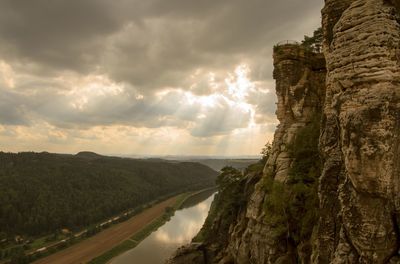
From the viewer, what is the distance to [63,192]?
9938cm

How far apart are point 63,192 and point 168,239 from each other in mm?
51278

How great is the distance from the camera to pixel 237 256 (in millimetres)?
24609

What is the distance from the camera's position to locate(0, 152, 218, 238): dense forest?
8038cm

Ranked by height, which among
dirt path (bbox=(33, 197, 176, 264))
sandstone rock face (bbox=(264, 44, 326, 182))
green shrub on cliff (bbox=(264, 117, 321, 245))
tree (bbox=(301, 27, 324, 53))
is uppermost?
tree (bbox=(301, 27, 324, 53))

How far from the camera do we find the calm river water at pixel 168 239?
176 feet

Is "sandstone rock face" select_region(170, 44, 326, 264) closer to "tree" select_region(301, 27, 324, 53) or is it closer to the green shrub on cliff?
the green shrub on cliff

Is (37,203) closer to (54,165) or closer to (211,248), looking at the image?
(54,165)

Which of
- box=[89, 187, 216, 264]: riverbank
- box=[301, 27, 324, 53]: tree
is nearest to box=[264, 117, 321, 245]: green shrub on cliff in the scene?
box=[301, 27, 324, 53]: tree

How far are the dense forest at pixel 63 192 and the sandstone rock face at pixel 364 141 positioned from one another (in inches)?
3257

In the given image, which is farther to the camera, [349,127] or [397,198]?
[349,127]

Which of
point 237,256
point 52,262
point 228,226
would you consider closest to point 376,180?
point 237,256

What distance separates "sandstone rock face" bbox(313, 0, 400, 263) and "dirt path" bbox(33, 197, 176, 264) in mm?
54581

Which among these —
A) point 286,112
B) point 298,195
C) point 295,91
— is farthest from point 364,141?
point 286,112

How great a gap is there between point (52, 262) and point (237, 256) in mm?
46567
